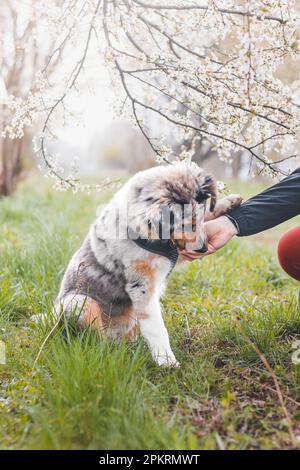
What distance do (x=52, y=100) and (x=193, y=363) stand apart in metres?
2.35

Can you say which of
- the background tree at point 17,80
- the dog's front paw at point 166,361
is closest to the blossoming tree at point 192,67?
the background tree at point 17,80

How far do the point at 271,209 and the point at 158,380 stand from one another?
1342 millimetres

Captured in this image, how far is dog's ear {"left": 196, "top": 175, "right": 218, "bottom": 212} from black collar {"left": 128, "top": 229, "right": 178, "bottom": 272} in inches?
13.5

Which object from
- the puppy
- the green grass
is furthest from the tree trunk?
the puppy

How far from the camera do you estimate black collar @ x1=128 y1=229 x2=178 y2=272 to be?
2998 millimetres

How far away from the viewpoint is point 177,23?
3713 millimetres

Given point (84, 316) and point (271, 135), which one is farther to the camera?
point (271, 135)

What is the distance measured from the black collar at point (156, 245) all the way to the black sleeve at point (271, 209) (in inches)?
19.6

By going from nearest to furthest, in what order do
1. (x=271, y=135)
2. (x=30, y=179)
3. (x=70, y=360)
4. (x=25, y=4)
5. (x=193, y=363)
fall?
(x=70, y=360) → (x=193, y=363) → (x=271, y=135) → (x=25, y=4) → (x=30, y=179)

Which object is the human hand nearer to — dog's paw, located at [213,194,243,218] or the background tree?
dog's paw, located at [213,194,243,218]

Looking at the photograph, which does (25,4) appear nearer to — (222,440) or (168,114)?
(168,114)

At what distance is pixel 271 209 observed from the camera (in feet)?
10.5
